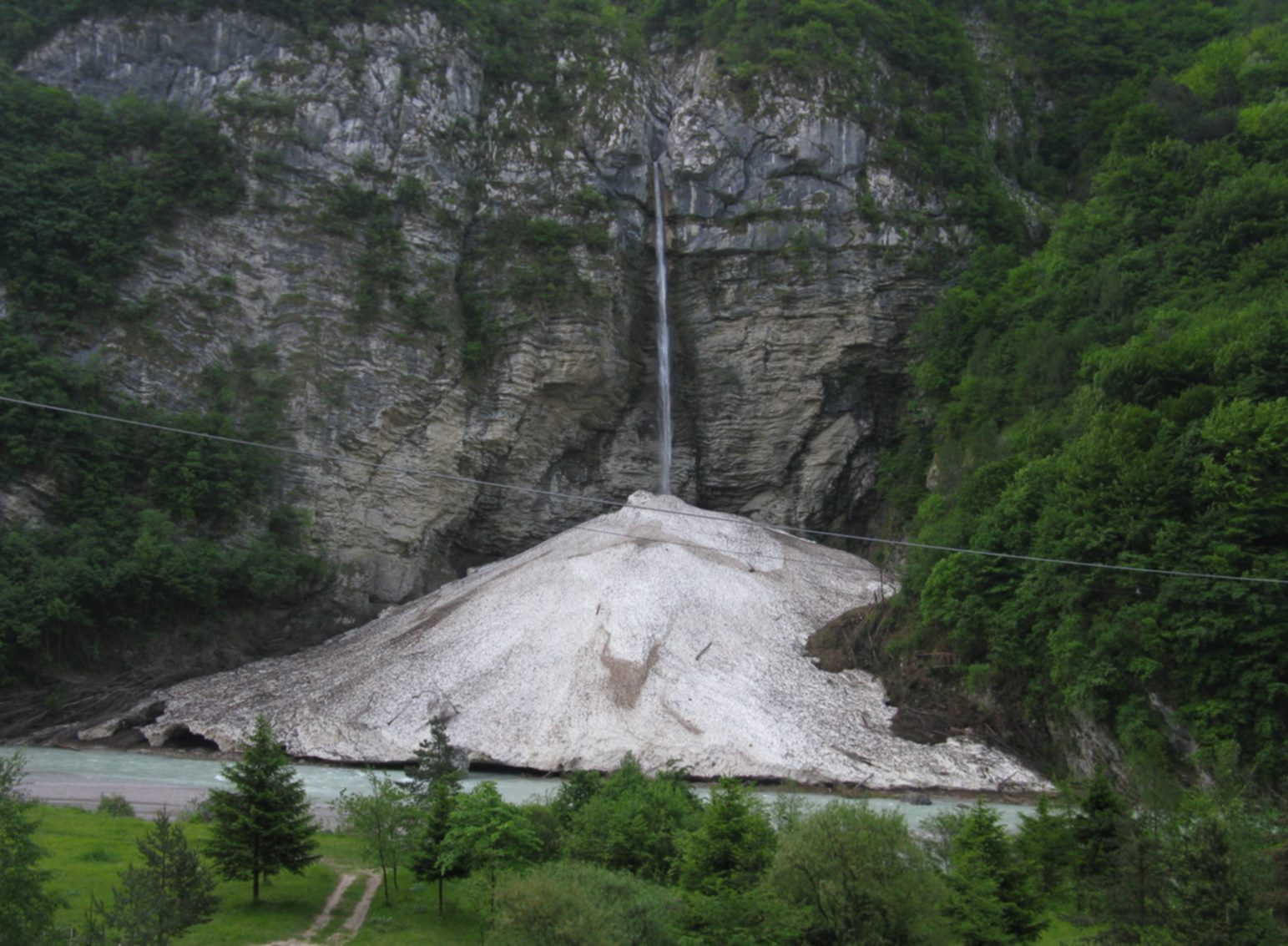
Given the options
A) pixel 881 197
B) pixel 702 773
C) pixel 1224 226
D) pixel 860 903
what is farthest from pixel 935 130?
pixel 860 903

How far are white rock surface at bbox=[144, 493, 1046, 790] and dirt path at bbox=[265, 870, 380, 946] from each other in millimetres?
8606

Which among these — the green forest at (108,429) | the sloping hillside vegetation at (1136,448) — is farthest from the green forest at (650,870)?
the green forest at (108,429)

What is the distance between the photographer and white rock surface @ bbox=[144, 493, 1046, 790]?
27.4 m

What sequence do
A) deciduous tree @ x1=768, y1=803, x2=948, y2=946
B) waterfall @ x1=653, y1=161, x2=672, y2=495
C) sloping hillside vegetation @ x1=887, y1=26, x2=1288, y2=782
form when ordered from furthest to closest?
waterfall @ x1=653, y1=161, x2=672, y2=495 → sloping hillside vegetation @ x1=887, y1=26, x2=1288, y2=782 → deciduous tree @ x1=768, y1=803, x2=948, y2=946

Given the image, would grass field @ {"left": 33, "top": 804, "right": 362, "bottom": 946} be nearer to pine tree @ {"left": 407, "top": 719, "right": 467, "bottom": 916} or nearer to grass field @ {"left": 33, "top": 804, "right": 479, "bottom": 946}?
grass field @ {"left": 33, "top": 804, "right": 479, "bottom": 946}

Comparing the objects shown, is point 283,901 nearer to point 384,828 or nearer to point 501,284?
point 384,828

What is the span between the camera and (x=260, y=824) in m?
16.9

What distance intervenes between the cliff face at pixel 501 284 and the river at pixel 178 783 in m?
13.1

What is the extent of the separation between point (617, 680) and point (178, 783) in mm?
11399

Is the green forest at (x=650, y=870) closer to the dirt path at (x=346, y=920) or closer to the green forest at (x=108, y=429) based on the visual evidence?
the dirt path at (x=346, y=920)

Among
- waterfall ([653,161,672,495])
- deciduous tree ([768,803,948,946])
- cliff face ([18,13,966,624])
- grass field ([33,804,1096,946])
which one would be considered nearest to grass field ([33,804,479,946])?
grass field ([33,804,1096,946])

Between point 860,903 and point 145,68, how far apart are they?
46.7m

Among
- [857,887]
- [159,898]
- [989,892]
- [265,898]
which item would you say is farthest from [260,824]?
[989,892]

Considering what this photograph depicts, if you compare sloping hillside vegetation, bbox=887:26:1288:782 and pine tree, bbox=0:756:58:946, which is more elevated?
sloping hillside vegetation, bbox=887:26:1288:782
